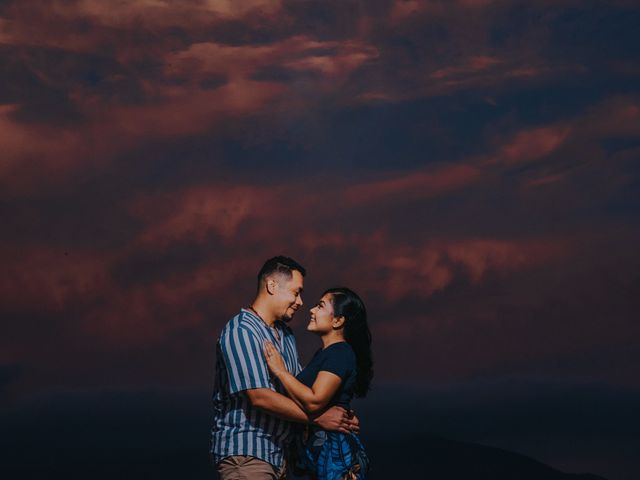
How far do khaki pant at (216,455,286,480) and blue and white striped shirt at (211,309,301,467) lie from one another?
3cm

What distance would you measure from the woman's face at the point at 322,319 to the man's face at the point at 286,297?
13 centimetres

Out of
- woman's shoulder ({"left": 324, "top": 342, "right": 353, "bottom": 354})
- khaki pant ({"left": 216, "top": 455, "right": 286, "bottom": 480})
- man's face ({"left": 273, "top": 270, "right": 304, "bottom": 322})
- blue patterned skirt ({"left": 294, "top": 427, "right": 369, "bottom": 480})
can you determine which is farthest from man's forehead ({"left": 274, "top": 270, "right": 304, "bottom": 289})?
khaki pant ({"left": 216, "top": 455, "right": 286, "bottom": 480})

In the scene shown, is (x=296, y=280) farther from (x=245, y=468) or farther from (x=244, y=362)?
(x=245, y=468)

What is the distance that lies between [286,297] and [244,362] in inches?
23.1

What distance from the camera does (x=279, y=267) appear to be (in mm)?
6012

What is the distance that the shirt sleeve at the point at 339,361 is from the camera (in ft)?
18.9

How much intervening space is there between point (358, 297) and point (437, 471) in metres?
34.1

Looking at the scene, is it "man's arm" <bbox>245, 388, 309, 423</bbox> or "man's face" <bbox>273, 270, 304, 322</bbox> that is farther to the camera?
"man's face" <bbox>273, 270, 304, 322</bbox>

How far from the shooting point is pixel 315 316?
600cm

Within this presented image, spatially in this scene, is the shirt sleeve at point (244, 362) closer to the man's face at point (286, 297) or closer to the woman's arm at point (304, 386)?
the woman's arm at point (304, 386)

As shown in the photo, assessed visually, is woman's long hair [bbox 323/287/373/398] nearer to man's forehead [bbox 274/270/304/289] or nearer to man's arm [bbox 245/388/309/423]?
man's forehead [bbox 274/270/304/289]

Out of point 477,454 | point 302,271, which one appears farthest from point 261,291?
point 477,454

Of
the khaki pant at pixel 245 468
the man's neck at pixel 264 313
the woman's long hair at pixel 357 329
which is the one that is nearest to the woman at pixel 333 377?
the woman's long hair at pixel 357 329

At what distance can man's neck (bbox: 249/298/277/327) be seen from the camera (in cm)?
592
